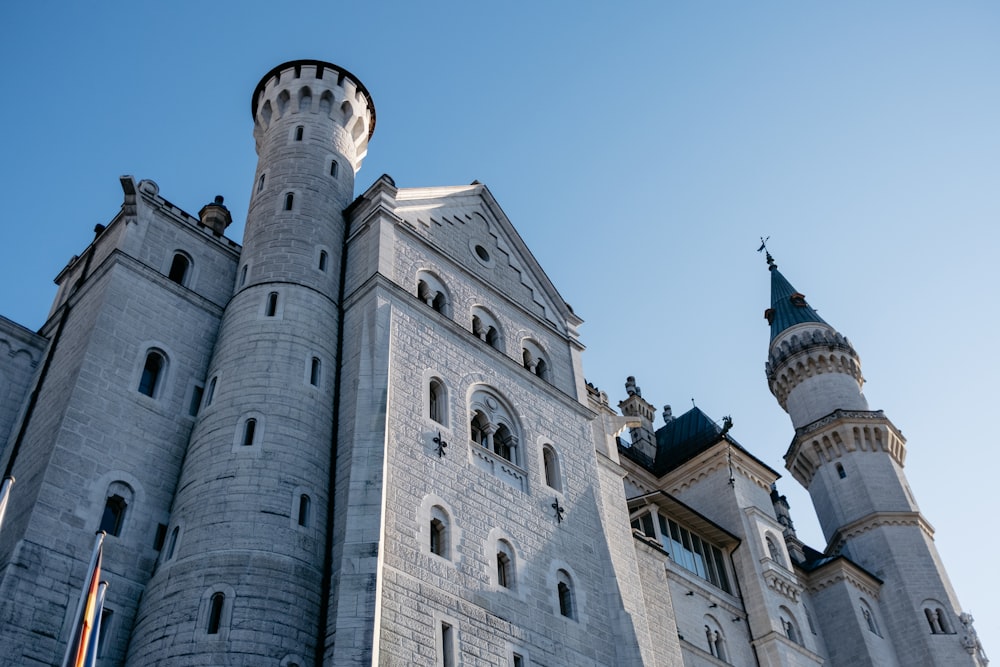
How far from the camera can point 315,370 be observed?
2541 cm

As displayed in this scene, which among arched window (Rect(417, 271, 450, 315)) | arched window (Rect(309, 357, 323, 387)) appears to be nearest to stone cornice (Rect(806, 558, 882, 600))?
arched window (Rect(417, 271, 450, 315))

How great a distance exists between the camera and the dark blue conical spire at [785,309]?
59469 millimetres

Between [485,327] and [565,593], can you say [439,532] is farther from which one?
[485,327]

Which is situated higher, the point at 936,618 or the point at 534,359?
the point at 534,359

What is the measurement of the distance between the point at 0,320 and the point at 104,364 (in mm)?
4674

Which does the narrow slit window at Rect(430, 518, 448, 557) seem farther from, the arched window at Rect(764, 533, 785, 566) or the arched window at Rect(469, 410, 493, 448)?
the arched window at Rect(764, 533, 785, 566)

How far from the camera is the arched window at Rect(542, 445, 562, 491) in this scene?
27734 mm

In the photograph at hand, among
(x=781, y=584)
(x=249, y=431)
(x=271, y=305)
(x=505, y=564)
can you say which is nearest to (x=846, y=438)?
(x=781, y=584)

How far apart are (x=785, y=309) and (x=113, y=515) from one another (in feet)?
153

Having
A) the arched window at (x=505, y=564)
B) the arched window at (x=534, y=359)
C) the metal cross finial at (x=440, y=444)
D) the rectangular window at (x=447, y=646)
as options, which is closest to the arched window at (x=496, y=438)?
the metal cross finial at (x=440, y=444)

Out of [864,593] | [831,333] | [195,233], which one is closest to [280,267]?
[195,233]

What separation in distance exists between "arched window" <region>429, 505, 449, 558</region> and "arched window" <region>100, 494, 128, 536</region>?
6442mm

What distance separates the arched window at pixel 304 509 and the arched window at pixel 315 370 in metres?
3.39

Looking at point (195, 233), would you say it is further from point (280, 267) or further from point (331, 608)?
point (331, 608)
